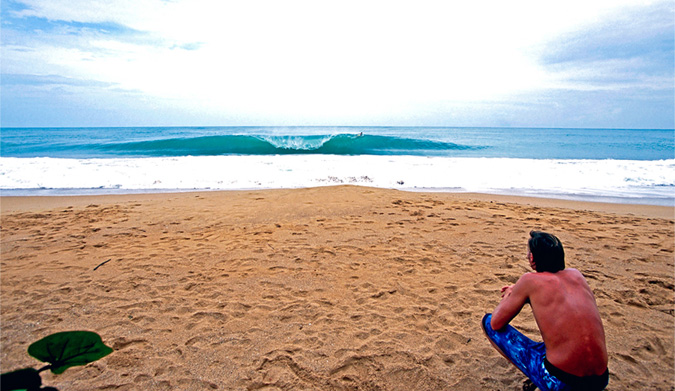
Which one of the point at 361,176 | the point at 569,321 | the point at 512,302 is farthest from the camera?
the point at 361,176

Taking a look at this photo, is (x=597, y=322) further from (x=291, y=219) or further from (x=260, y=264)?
(x=291, y=219)

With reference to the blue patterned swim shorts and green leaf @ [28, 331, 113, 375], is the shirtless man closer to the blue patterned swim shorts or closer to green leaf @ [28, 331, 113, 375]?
the blue patterned swim shorts

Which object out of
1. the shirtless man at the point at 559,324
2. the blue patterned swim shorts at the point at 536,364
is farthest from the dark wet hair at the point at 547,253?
the blue patterned swim shorts at the point at 536,364

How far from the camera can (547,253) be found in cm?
214

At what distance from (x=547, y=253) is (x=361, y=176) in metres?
11.1

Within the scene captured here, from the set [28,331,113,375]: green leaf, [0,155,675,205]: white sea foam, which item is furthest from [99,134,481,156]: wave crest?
[28,331,113,375]: green leaf

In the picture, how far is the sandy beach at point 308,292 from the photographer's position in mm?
2748

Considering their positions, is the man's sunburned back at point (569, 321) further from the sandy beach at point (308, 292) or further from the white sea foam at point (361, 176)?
the white sea foam at point (361, 176)

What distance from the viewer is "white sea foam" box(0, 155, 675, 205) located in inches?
418

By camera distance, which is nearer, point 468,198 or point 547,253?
point 547,253

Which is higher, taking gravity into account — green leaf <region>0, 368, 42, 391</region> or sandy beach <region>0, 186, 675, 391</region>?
green leaf <region>0, 368, 42, 391</region>

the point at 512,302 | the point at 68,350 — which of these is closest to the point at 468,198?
the point at 512,302

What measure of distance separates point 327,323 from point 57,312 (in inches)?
101

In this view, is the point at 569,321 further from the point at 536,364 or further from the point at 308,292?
the point at 308,292
